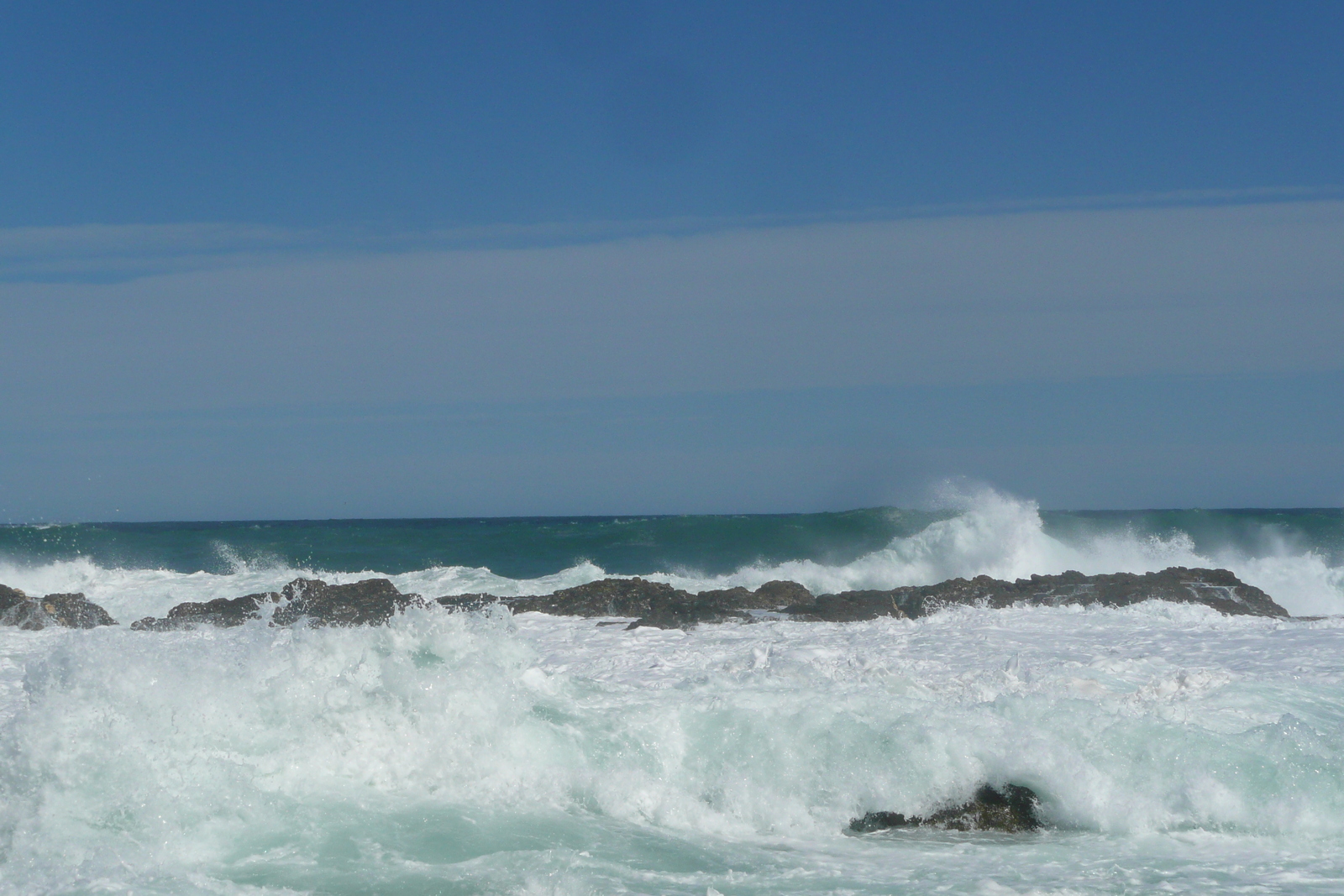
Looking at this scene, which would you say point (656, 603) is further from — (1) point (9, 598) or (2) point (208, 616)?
(1) point (9, 598)

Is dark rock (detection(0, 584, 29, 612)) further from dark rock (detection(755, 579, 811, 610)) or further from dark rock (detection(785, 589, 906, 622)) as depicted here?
dark rock (detection(785, 589, 906, 622))

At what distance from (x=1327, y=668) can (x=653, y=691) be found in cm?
557

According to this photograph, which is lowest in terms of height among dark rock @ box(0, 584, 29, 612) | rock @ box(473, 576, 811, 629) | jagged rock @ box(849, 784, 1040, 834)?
jagged rock @ box(849, 784, 1040, 834)

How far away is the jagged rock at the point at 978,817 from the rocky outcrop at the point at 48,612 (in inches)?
368

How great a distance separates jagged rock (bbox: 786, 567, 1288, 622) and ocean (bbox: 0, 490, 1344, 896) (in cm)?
254

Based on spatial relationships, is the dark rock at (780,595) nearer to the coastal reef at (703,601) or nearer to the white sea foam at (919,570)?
the coastal reef at (703,601)

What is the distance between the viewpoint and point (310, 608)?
12703 millimetres

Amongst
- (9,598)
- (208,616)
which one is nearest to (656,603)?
(208,616)

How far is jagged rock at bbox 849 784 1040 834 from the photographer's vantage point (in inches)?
264

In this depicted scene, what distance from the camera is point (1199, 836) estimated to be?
6.47m

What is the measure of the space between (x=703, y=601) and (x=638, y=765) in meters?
5.15

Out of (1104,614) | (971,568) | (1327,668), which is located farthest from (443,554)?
(1327,668)

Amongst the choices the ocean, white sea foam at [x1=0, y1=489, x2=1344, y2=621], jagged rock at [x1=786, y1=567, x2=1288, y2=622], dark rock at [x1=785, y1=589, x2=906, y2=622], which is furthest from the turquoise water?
the ocean

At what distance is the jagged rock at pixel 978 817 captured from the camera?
22.0 ft
